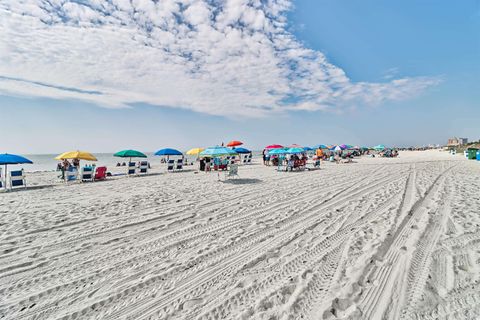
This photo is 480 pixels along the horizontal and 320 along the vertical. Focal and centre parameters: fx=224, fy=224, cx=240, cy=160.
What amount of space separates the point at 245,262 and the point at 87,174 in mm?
12561

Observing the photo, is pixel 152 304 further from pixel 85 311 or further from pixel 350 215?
pixel 350 215

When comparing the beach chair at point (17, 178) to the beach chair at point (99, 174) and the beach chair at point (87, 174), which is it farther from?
the beach chair at point (99, 174)

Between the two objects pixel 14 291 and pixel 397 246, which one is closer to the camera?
pixel 14 291

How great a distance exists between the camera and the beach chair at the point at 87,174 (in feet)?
40.1

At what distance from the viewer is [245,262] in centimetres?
316

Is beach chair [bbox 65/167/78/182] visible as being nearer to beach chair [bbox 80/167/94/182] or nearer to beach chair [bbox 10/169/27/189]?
beach chair [bbox 80/167/94/182]

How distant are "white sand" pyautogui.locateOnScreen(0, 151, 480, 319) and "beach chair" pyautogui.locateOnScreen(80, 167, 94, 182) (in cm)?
678

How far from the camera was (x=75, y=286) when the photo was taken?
8.88 feet

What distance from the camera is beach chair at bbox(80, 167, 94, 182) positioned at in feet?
40.1

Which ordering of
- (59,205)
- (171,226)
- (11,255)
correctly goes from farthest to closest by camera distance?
(59,205), (171,226), (11,255)

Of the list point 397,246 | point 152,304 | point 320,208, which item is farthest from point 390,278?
point 320,208

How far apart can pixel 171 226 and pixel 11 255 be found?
245 centimetres

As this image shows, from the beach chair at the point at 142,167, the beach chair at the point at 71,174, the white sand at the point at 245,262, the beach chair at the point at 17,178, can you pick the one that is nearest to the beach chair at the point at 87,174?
the beach chair at the point at 71,174

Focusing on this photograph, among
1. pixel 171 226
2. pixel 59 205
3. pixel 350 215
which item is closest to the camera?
pixel 171 226
